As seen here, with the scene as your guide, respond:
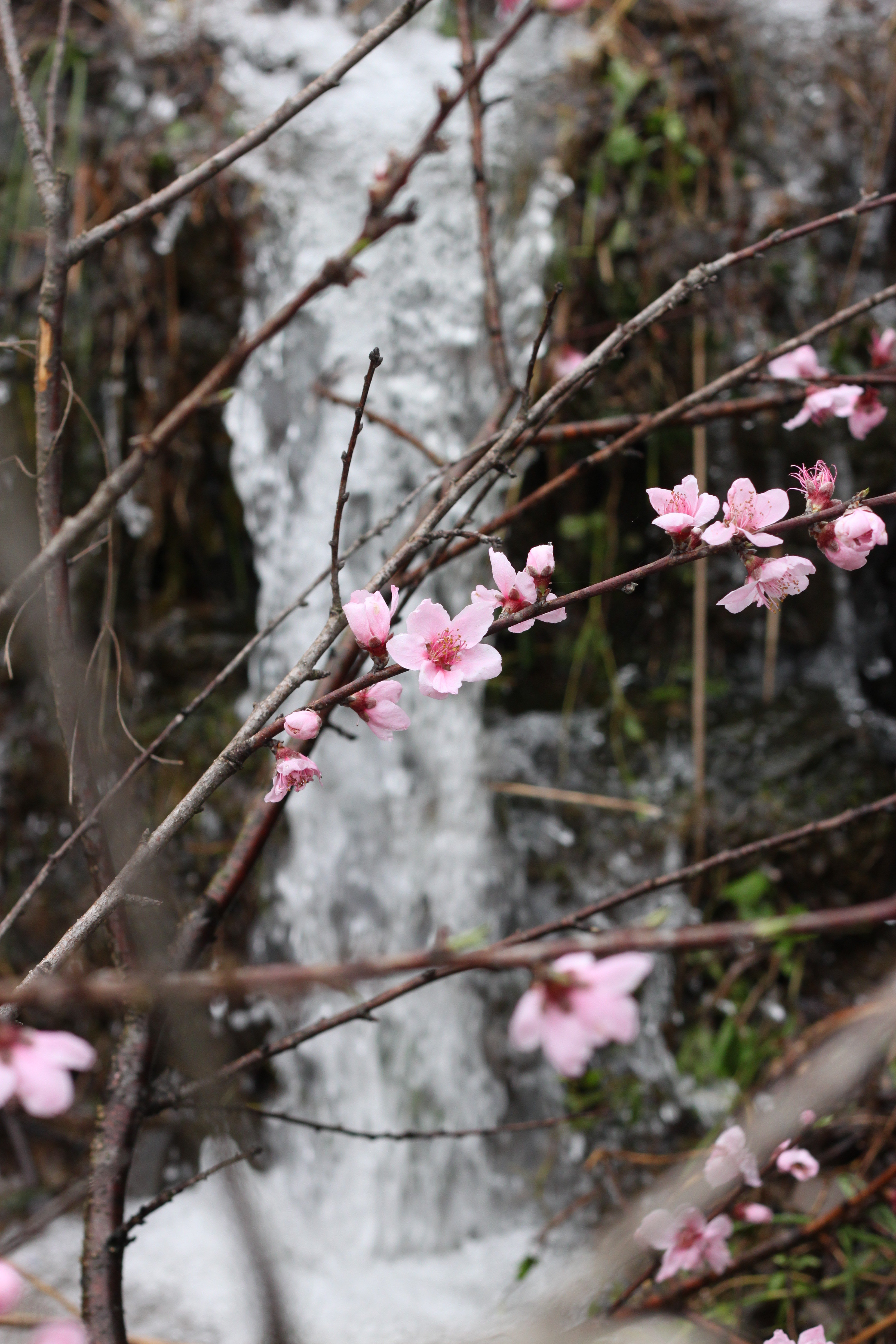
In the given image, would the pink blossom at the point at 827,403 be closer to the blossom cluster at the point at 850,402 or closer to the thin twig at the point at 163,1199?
the blossom cluster at the point at 850,402

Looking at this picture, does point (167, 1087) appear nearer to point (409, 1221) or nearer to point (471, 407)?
point (409, 1221)

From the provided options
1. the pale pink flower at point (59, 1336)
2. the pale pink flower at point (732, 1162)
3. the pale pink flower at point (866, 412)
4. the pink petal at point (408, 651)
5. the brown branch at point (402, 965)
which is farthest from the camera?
the pale pink flower at point (866, 412)

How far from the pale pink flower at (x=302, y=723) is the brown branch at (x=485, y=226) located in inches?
26.0

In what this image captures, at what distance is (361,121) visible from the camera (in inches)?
104

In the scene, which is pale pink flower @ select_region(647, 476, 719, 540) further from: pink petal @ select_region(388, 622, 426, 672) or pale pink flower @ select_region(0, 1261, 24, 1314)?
pale pink flower @ select_region(0, 1261, 24, 1314)

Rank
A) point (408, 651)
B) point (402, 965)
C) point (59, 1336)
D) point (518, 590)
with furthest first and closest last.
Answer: point (518, 590)
point (408, 651)
point (59, 1336)
point (402, 965)

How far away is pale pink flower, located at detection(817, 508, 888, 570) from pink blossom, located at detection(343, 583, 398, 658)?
0.36 metres

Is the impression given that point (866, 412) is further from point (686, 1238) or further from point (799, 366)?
point (686, 1238)

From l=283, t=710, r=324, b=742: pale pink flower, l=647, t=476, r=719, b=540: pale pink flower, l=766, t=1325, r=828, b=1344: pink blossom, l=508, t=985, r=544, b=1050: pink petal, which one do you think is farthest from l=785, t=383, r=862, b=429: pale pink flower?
l=766, t=1325, r=828, b=1344: pink blossom

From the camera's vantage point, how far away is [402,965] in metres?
0.40

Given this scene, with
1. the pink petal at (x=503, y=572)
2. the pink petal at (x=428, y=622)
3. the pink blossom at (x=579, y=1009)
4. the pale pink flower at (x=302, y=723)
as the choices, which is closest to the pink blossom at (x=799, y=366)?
the pink petal at (x=503, y=572)

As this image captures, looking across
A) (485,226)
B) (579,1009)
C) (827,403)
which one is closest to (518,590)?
(579,1009)

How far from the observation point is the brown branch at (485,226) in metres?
1.12

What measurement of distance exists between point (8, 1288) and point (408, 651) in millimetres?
458
